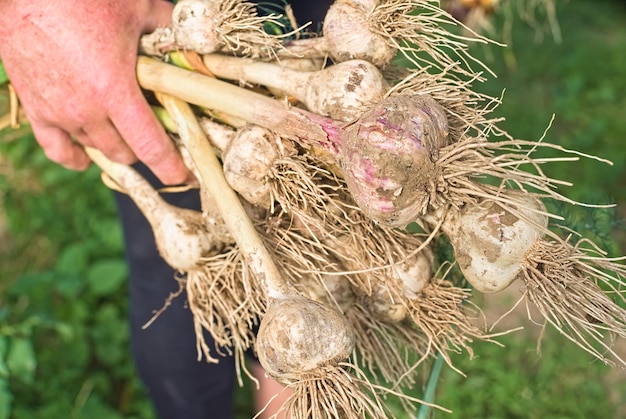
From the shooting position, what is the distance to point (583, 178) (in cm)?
317

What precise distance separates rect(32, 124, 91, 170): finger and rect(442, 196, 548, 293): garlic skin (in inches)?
34.3

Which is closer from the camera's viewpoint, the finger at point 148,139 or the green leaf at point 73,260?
the finger at point 148,139

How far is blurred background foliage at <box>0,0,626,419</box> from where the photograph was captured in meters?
2.19

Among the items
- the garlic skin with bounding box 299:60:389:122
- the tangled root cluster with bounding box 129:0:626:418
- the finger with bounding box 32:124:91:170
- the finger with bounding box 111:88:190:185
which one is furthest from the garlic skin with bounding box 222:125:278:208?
the finger with bounding box 32:124:91:170

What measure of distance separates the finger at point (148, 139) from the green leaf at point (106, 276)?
47.3 inches

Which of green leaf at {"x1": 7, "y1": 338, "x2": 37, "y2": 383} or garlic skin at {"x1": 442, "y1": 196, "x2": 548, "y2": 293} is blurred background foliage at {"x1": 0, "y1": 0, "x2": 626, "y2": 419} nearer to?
green leaf at {"x1": 7, "y1": 338, "x2": 37, "y2": 383}

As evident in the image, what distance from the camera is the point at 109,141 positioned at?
4.82 feet

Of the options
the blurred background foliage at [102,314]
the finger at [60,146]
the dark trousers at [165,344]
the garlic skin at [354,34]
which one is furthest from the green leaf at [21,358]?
the garlic skin at [354,34]

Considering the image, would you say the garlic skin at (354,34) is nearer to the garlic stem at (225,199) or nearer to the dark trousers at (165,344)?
the garlic stem at (225,199)

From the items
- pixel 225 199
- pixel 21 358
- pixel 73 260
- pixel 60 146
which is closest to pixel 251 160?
pixel 225 199

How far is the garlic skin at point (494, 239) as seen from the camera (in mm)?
1144

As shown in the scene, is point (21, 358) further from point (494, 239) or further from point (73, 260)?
point (494, 239)

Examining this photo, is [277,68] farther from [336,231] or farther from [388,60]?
[336,231]

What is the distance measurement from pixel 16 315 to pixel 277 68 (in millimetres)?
1366
